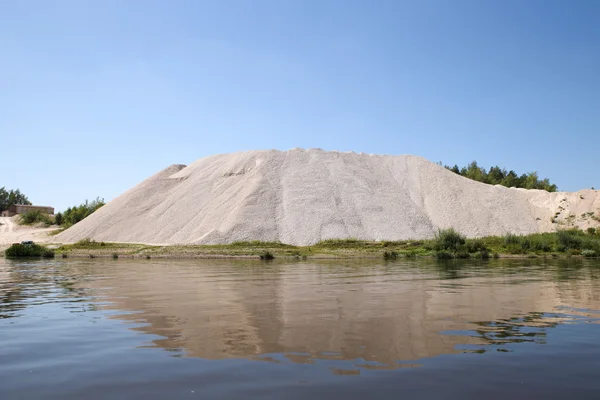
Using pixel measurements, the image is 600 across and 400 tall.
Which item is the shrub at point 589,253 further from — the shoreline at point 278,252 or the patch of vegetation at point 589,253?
the shoreline at point 278,252

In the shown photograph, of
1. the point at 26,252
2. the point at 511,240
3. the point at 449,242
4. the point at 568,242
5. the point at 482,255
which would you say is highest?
the point at 511,240

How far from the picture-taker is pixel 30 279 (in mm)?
27359

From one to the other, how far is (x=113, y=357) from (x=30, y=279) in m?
A: 21.2

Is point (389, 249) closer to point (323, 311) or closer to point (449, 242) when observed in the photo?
point (449, 242)

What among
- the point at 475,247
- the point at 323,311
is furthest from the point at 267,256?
the point at 323,311

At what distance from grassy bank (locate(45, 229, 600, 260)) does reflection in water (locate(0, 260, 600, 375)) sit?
25711 mm

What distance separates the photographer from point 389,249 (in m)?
56.2

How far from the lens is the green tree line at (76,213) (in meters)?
108

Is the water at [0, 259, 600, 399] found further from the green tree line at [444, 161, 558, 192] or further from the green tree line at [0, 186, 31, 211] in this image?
the green tree line at [0, 186, 31, 211]

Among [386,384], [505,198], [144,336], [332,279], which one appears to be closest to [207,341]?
[144,336]

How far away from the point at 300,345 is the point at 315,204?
63296 mm

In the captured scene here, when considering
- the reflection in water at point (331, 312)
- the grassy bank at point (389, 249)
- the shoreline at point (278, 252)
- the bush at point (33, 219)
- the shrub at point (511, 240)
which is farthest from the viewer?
the bush at point (33, 219)

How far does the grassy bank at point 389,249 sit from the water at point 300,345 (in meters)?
32.5

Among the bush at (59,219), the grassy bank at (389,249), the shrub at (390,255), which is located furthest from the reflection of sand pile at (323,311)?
the bush at (59,219)
